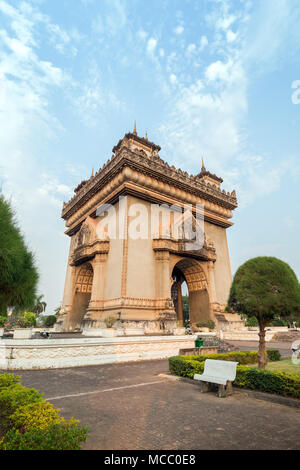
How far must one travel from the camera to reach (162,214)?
22781 mm

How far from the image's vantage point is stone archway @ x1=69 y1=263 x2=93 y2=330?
26.1 meters

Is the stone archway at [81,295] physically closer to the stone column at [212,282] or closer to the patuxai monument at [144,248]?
the patuxai monument at [144,248]

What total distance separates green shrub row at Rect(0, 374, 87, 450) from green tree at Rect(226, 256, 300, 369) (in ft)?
22.3

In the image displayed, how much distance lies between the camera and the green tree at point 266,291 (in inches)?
324

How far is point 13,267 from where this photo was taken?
5984 mm

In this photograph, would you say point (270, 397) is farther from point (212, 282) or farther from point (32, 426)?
point (212, 282)

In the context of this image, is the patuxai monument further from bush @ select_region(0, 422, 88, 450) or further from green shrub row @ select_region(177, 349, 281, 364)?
bush @ select_region(0, 422, 88, 450)

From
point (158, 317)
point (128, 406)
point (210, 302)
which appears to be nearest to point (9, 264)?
A: point (128, 406)

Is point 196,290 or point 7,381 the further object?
point 196,290

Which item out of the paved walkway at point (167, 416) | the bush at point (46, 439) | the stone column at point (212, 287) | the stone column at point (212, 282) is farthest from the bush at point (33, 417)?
the stone column at point (212, 282)

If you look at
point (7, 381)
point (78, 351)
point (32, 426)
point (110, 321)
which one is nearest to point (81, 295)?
point (110, 321)

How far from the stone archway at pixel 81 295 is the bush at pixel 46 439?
23.0 m

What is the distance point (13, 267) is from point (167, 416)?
4.56 metres

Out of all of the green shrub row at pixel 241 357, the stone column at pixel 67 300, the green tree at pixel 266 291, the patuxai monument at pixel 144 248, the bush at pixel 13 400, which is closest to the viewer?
the bush at pixel 13 400
